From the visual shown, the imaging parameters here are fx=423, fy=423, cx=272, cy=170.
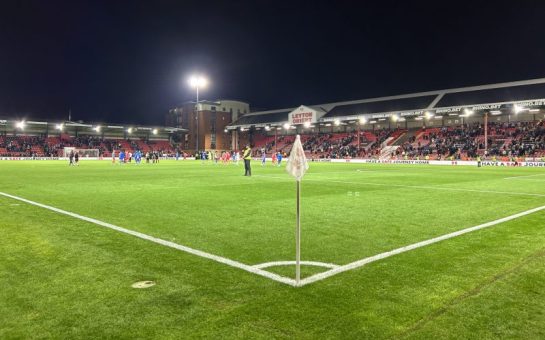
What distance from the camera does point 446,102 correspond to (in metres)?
61.6

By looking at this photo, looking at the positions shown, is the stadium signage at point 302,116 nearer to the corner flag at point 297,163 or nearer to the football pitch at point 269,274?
the football pitch at point 269,274

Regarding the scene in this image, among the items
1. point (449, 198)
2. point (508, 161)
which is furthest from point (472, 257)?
point (508, 161)

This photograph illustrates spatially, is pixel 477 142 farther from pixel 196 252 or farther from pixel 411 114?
pixel 196 252

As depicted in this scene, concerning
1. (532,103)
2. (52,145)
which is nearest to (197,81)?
(52,145)

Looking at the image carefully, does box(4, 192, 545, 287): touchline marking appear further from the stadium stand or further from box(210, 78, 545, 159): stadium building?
box(210, 78, 545, 159): stadium building

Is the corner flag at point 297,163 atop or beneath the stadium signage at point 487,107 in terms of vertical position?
beneath

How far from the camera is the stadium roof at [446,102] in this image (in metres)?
53.8

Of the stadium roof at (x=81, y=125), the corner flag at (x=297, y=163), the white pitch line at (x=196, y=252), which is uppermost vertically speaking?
the stadium roof at (x=81, y=125)

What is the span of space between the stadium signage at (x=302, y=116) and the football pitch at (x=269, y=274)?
218 feet

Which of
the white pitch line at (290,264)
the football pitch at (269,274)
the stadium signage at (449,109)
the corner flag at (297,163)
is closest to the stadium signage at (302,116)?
the stadium signage at (449,109)

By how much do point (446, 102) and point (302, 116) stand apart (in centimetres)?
2564

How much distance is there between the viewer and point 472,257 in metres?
6.57

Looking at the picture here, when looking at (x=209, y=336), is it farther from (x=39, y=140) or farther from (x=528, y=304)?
(x=39, y=140)

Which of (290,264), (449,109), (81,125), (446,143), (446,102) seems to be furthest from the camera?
(81,125)
